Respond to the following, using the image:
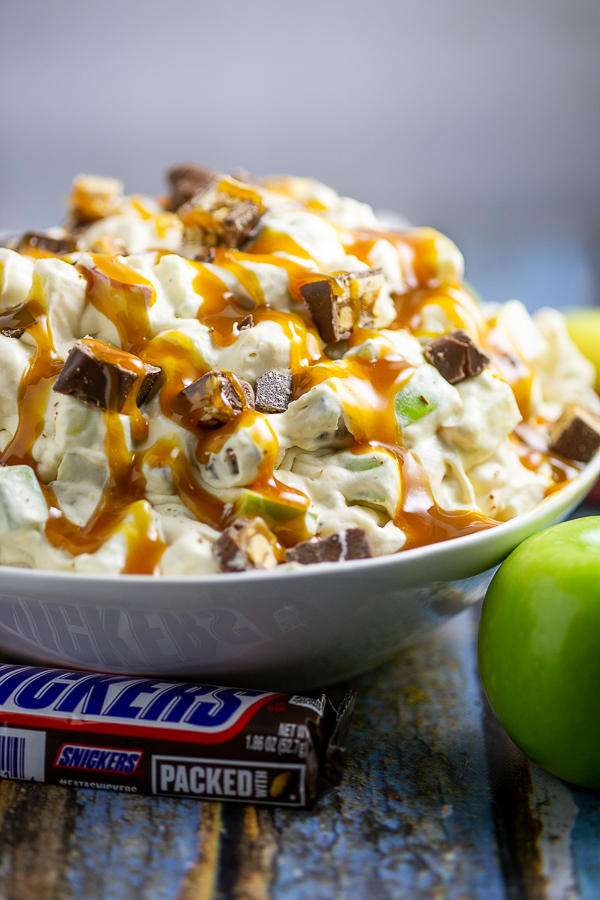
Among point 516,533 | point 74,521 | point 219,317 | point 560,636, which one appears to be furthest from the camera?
point 219,317

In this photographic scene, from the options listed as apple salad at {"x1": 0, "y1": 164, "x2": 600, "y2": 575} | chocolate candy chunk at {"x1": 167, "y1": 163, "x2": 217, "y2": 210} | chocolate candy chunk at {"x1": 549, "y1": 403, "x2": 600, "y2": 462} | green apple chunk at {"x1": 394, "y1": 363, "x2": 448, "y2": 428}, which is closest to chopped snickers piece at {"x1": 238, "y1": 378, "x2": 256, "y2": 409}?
apple salad at {"x1": 0, "y1": 164, "x2": 600, "y2": 575}

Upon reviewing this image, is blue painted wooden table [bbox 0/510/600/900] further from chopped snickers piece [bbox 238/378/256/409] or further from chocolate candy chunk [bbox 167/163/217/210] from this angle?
chocolate candy chunk [bbox 167/163/217/210]

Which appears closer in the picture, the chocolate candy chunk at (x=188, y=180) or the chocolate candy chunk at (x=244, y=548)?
the chocolate candy chunk at (x=244, y=548)

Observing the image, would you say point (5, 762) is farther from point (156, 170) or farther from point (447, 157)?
point (447, 157)

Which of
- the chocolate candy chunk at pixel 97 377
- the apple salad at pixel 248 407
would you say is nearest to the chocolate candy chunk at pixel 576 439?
the apple salad at pixel 248 407

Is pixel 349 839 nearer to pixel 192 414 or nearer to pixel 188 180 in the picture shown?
pixel 192 414

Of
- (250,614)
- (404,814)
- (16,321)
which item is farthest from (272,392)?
(404,814)

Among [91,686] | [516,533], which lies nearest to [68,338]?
[91,686]

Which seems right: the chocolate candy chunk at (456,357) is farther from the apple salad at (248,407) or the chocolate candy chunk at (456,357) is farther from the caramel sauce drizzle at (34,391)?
the caramel sauce drizzle at (34,391)
